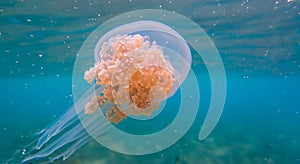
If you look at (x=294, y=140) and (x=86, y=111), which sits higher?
(x=294, y=140)

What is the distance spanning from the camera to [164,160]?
7.85 meters

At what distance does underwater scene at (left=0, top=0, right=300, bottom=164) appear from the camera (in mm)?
3836

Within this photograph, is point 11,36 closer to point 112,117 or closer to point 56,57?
point 56,57

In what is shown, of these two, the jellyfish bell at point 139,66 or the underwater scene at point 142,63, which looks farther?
the underwater scene at point 142,63

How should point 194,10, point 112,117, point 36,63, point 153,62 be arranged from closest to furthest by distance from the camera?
point 153,62
point 112,117
point 194,10
point 36,63

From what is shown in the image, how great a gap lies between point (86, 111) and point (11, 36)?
1092 cm

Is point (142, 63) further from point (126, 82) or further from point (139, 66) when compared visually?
point (126, 82)

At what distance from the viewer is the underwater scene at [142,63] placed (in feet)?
12.6

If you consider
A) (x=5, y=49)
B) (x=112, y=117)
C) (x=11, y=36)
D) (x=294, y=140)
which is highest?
(x=5, y=49)

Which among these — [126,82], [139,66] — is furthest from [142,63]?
[126,82]

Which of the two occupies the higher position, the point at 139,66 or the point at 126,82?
the point at 139,66

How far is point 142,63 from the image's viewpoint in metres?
3.54

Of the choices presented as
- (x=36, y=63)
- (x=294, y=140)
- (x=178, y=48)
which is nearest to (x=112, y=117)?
(x=178, y=48)

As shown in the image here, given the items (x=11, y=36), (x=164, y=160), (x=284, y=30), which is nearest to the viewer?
(x=164, y=160)
